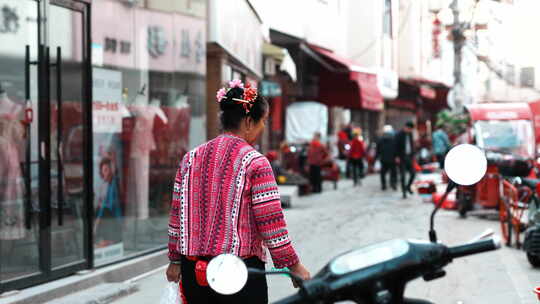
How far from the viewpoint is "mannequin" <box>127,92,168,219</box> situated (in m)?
10.1

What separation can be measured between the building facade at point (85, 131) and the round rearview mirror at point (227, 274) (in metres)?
5.38

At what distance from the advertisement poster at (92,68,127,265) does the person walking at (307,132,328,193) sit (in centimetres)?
1131

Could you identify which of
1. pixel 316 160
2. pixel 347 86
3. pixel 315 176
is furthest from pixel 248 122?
pixel 347 86

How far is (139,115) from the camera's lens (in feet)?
33.2

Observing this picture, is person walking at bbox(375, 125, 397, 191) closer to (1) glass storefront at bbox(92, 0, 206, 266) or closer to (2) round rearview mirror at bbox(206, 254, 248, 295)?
(1) glass storefront at bbox(92, 0, 206, 266)

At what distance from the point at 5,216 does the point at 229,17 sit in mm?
7004

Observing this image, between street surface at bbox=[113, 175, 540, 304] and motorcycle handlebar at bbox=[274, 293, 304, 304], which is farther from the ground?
motorcycle handlebar at bbox=[274, 293, 304, 304]

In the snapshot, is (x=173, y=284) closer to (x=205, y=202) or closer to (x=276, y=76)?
(x=205, y=202)

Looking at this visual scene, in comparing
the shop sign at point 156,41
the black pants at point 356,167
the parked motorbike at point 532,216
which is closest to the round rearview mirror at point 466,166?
the parked motorbike at point 532,216

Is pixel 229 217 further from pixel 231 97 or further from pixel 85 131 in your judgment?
pixel 85 131

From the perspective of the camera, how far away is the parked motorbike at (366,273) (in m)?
2.29

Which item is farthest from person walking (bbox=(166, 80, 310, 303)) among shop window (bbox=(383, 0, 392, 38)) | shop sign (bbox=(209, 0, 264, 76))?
shop sign (bbox=(209, 0, 264, 76))

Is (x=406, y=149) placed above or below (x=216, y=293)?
above

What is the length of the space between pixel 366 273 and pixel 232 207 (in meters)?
1.22
